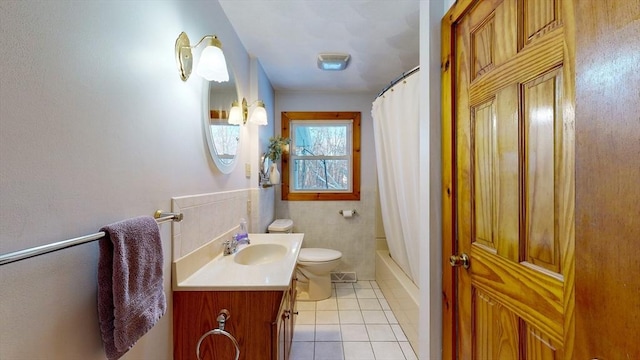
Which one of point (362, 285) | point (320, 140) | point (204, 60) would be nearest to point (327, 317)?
point (362, 285)

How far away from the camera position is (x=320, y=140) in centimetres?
324

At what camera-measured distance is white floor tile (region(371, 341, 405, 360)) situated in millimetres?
1804

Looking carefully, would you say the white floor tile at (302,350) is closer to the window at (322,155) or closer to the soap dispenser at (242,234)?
the soap dispenser at (242,234)

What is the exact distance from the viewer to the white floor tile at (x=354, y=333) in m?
2.01

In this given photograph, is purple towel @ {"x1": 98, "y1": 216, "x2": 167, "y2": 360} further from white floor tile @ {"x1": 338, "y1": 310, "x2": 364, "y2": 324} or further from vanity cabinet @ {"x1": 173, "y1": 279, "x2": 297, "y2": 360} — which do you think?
white floor tile @ {"x1": 338, "y1": 310, "x2": 364, "y2": 324}

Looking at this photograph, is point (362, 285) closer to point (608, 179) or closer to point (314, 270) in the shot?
point (314, 270)

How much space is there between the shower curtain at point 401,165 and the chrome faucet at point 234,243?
1.15 m

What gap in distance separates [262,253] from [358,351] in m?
0.99

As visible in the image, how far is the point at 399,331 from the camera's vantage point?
2105 mm

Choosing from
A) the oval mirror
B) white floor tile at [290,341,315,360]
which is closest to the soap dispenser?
the oval mirror

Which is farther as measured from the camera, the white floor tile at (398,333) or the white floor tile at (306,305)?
the white floor tile at (306,305)

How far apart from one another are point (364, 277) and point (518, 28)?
2853mm

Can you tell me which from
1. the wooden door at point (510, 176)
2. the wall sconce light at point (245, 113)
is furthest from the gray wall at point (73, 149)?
the wooden door at point (510, 176)

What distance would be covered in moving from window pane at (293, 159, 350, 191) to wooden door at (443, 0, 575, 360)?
2020 millimetres
